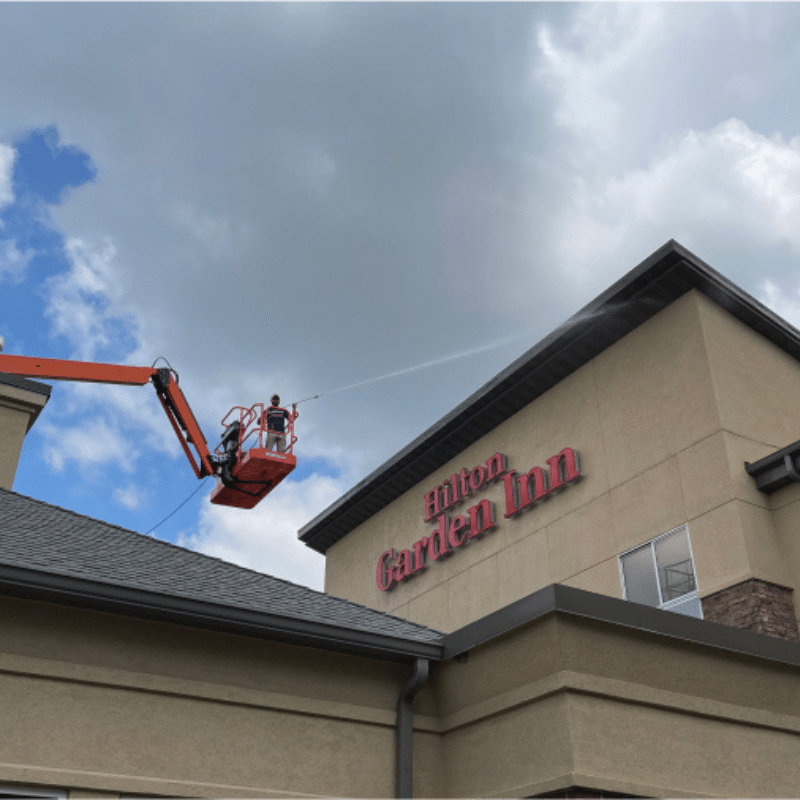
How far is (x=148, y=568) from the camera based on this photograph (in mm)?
10953

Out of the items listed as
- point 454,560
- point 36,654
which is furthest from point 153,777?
point 454,560

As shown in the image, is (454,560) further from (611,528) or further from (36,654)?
(36,654)

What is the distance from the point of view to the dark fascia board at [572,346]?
19.3 metres

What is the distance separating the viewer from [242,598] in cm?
1066

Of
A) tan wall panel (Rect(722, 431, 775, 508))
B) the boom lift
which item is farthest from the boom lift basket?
tan wall panel (Rect(722, 431, 775, 508))

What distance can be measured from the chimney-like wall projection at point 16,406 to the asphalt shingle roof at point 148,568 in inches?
182

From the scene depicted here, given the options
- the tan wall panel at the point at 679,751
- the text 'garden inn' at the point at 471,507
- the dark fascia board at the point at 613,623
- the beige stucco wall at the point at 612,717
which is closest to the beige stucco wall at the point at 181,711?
the beige stucco wall at the point at 612,717

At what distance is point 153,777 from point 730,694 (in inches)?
267

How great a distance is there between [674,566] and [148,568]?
11159 mm

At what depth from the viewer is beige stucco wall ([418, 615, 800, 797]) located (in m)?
9.47

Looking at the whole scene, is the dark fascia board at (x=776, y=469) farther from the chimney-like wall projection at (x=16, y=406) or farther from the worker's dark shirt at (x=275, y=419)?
the chimney-like wall projection at (x=16, y=406)

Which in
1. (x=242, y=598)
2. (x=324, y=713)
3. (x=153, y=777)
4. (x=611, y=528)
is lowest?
(x=153, y=777)

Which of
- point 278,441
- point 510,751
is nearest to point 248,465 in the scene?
point 278,441

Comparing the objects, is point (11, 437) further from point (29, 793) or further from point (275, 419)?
point (29, 793)
